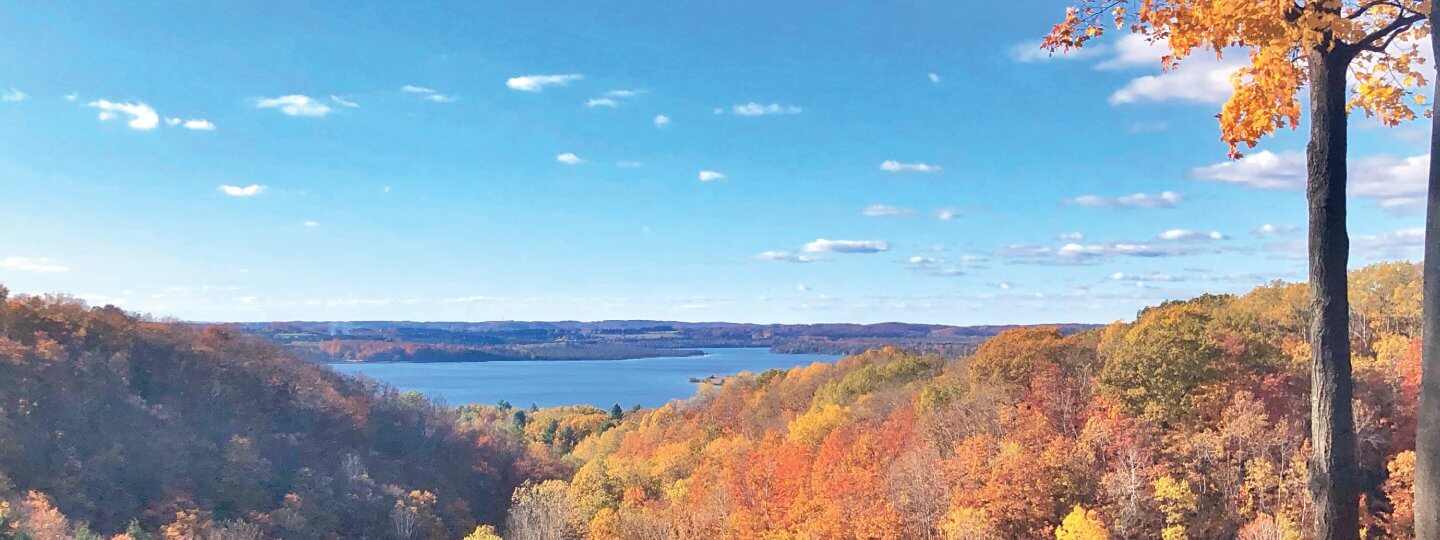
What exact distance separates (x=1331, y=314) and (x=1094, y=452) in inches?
1004

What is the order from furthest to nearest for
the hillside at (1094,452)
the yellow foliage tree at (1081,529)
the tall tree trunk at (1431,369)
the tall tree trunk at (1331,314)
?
the hillside at (1094,452)
the yellow foliage tree at (1081,529)
the tall tree trunk at (1331,314)
the tall tree trunk at (1431,369)

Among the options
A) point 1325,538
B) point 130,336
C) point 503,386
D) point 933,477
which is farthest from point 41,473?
point 503,386

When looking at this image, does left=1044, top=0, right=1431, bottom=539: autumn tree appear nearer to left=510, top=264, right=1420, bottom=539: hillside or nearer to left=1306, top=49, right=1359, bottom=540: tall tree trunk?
left=1306, top=49, right=1359, bottom=540: tall tree trunk

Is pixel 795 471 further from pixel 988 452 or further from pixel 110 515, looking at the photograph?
pixel 110 515

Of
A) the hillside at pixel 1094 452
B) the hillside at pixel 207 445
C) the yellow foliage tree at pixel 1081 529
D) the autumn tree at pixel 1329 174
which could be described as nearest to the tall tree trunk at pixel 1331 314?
the autumn tree at pixel 1329 174

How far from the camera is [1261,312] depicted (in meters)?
35.5

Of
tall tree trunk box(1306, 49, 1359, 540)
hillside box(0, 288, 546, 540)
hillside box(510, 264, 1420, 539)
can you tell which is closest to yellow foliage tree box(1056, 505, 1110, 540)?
hillside box(510, 264, 1420, 539)

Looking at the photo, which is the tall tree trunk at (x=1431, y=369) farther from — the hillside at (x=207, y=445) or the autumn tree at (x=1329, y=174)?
the hillside at (x=207, y=445)

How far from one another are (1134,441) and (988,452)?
5.01 m

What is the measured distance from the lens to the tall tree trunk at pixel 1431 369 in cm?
301

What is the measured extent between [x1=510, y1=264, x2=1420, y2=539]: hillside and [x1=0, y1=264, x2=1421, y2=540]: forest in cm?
10

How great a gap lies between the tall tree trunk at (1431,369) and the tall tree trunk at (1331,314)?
0.81m

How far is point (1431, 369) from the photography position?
3.05m

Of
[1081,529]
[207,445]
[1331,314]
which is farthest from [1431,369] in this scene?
[207,445]
